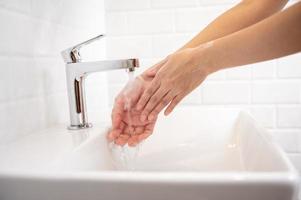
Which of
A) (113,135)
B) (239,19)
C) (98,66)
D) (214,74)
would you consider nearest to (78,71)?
(98,66)

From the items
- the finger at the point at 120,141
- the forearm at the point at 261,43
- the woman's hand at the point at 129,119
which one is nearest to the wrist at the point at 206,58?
the forearm at the point at 261,43

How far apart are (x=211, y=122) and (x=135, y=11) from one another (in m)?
0.45

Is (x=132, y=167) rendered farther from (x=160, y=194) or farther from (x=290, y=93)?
(x=290, y=93)

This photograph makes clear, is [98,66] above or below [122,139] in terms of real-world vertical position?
above

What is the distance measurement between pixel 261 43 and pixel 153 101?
8.2 inches

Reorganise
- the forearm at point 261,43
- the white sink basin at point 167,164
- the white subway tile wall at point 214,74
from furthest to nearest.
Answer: the white subway tile wall at point 214,74 < the forearm at point 261,43 < the white sink basin at point 167,164

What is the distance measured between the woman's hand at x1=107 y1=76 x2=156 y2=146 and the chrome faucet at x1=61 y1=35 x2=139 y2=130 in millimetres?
42

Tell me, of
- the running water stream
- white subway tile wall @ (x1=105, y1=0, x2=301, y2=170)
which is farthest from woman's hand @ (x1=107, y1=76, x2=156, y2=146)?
white subway tile wall @ (x1=105, y1=0, x2=301, y2=170)

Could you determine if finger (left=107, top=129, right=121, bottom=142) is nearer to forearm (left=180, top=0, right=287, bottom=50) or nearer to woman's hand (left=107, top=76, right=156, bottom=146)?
woman's hand (left=107, top=76, right=156, bottom=146)

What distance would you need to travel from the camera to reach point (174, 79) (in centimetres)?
53

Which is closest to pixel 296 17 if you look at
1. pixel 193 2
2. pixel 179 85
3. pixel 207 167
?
pixel 179 85

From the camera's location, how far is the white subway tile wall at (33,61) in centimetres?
50

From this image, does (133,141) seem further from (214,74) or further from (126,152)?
(214,74)

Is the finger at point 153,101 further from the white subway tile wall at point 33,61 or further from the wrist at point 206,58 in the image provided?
the white subway tile wall at point 33,61
